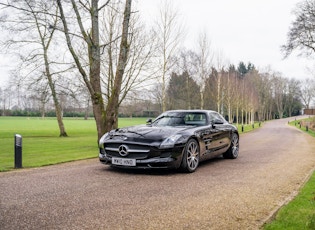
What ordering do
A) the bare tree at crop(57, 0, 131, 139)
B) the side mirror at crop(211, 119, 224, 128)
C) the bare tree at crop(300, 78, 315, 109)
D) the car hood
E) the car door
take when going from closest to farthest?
the car hood → the car door → the side mirror at crop(211, 119, 224, 128) → the bare tree at crop(57, 0, 131, 139) → the bare tree at crop(300, 78, 315, 109)

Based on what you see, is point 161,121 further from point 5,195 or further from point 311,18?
point 311,18

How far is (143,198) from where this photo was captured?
4.67 m

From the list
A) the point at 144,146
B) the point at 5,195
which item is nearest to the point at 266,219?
the point at 144,146

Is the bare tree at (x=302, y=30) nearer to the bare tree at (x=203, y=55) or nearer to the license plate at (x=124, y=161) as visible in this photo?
the bare tree at (x=203, y=55)

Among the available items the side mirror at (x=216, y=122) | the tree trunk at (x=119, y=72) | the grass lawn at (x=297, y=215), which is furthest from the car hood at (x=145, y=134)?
the tree trunk at (x=119, y=72)

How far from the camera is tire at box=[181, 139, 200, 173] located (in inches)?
264

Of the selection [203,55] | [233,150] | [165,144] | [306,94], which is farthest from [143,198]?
[306,94]

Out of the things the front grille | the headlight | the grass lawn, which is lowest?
the grass lawn

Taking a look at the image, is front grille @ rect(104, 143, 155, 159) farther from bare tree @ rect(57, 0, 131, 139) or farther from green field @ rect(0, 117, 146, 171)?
bare tree @ rect(57, 0, 131, 139)

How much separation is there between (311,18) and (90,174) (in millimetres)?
29148

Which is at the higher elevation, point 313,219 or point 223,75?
point 223,75

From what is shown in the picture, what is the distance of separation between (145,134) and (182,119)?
172cm

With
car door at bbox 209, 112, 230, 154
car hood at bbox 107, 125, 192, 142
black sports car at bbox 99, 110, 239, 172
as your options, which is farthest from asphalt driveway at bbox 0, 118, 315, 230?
car door at bbox 209, 112, 230, 154

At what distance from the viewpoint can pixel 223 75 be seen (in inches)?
1484
